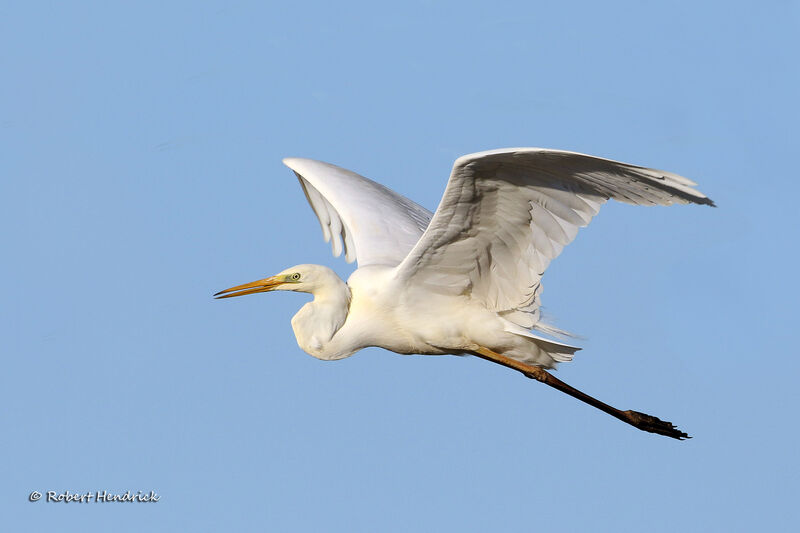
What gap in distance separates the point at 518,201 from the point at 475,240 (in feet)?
1.85

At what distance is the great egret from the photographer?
28.9 feet

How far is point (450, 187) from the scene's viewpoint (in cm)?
896

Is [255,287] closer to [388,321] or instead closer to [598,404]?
[388,321]

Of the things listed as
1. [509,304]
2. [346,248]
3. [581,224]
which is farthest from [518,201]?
[346,248]

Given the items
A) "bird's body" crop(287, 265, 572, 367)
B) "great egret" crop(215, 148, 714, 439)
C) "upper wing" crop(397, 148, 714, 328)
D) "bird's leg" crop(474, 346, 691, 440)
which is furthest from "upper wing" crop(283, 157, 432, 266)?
"bird's leg" crop(474, 346, 691, 440)

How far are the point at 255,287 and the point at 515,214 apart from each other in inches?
94.4

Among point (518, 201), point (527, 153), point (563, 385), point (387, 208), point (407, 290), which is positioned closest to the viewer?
point (527, 153)

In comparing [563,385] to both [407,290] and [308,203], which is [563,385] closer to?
[407,290]

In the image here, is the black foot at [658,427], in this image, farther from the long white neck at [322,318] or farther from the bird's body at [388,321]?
the long white neck at [322,318]

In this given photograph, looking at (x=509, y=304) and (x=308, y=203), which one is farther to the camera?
(x=308, y=203)

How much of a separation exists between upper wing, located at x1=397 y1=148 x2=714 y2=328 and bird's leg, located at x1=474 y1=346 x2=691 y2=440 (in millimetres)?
427

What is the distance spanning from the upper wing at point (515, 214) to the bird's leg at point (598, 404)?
0.43m

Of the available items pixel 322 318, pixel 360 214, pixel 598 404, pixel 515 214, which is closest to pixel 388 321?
pixel 322 318

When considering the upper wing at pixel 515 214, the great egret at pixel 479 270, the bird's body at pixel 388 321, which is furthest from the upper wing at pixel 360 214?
the upper wing at pixel 515 214
